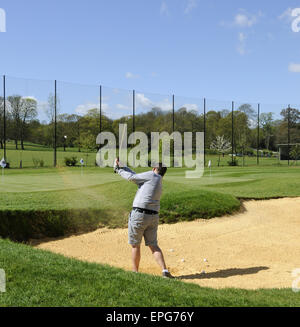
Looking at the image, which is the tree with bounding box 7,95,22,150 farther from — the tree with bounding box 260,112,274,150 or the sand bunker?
the tree with bounding box 260,112,274,150

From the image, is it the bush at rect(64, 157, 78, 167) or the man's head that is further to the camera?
the bush at rect(64, 157, 78, 167)

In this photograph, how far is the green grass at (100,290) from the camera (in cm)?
434

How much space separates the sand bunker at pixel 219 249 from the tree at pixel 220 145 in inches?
1212

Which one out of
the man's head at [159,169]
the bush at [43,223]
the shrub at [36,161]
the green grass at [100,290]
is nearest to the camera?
the green grass at [100,290]

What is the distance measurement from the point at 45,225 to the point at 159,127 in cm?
3034

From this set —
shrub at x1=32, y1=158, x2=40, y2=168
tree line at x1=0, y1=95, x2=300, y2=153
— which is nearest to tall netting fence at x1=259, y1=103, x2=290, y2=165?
tree line at x1=0, y1=95, x2=300, y2=153

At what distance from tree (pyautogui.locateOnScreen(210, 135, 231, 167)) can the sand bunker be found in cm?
3077

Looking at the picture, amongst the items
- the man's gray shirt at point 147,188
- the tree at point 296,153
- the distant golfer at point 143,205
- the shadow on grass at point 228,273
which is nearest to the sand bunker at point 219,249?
the shadow on grass at point 228,273

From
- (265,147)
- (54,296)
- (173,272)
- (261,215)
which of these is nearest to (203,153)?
(265,147)

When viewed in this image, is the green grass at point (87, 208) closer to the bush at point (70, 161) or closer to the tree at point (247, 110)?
the bush at point (70, 161)

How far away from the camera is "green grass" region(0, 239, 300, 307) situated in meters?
4.34

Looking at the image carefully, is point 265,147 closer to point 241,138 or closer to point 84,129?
point 241,138

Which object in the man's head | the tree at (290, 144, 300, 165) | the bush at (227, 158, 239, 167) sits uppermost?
the tree at (290, 144, 300, 165)

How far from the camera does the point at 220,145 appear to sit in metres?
43.1
